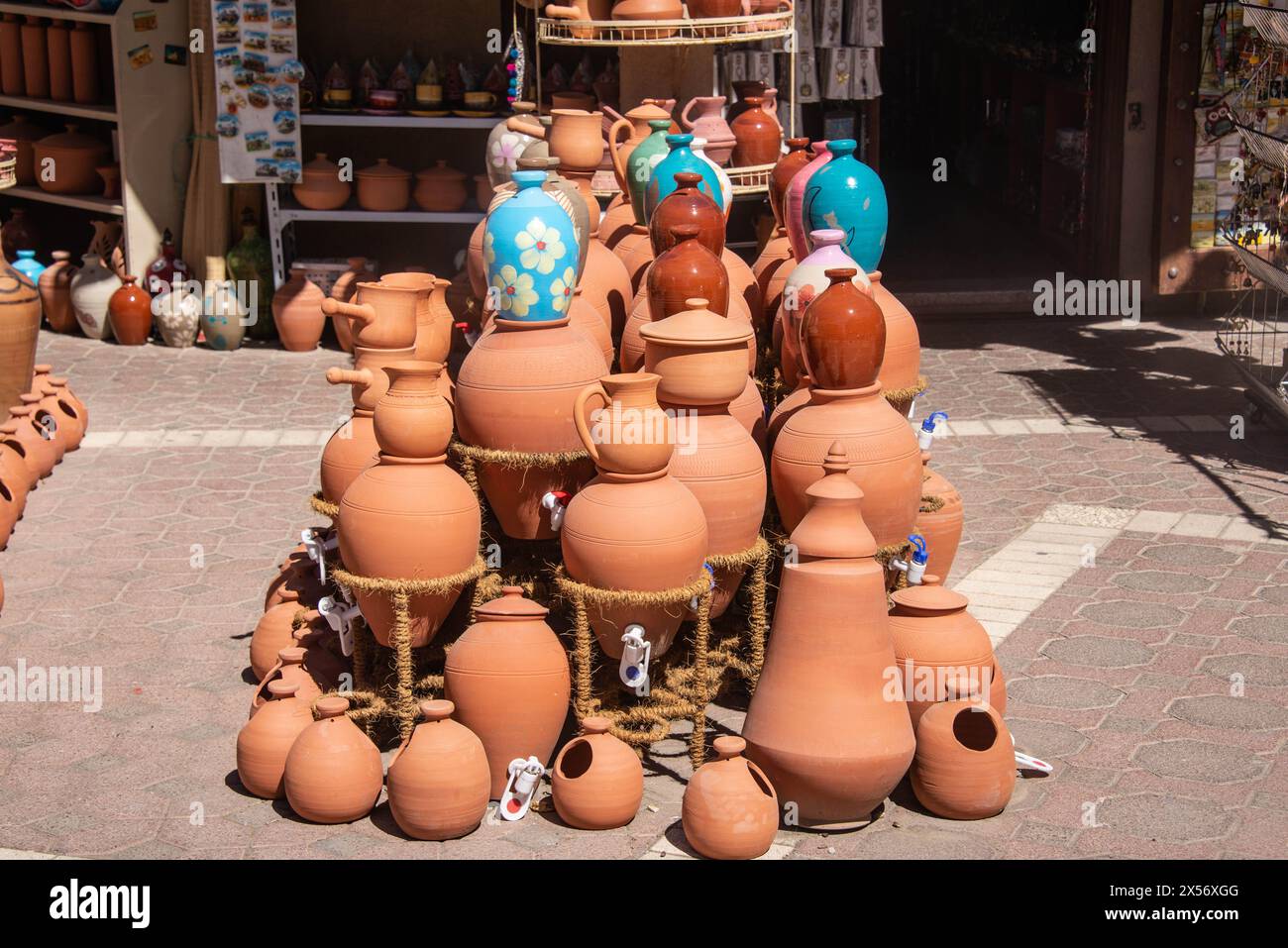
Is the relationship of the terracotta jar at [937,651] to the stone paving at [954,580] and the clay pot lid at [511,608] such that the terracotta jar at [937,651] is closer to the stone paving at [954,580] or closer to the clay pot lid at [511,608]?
the stone paving at [954,580]

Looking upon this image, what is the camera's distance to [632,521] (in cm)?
505

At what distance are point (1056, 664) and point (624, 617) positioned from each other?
1.94 m

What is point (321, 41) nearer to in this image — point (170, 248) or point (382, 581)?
point (170, 248)

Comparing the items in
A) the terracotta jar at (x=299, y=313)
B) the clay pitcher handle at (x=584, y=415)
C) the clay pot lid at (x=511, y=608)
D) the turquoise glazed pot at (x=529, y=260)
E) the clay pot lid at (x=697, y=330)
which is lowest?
the clay pot lid at (x=511, y=608)

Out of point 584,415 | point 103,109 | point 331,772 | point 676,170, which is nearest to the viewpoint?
point 331,772

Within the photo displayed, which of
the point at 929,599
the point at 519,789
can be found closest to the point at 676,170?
the point at 929,599

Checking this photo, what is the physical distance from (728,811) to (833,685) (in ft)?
1.71

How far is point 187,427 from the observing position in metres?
9.65

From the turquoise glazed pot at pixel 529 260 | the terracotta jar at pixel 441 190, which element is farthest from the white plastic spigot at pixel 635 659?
the terracotta jar at pixel 441 190

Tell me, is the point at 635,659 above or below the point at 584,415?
below

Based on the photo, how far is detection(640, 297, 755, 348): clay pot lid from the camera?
535 cm

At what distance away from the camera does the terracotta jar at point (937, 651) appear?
204 inches

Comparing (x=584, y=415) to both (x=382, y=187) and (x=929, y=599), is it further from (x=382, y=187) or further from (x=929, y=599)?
(x=382, y=187)

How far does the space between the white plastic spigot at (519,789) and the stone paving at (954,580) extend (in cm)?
5
